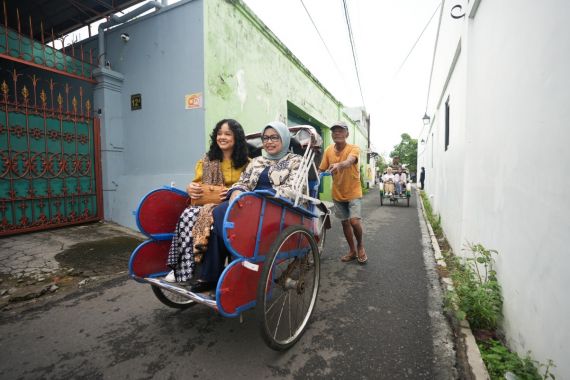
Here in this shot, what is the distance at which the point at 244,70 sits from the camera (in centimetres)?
559

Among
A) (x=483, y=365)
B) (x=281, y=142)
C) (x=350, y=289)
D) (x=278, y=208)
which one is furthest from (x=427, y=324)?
(x=281, y=142)

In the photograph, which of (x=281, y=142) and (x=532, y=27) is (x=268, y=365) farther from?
(x=532, y=27)

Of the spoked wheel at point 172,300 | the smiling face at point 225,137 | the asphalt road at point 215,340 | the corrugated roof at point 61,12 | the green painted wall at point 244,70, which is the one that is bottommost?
the asphalt road at point 215,340

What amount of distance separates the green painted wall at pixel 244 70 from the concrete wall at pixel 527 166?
12.3 ft

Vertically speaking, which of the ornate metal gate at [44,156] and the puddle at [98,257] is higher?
the ornate metal gate at [44,156]

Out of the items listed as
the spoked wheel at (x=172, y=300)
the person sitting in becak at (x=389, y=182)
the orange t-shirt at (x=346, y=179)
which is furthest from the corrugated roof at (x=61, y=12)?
the person sitting in becak at (x=389, y=182)

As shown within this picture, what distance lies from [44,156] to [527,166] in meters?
5.97

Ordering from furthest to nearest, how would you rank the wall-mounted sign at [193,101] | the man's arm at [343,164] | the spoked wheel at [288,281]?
the wall-mounted sign at [193,101] < the man's arm at [343,164] < the spoked wheel at [288,281]

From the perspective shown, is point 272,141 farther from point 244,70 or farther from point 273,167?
point 244,70

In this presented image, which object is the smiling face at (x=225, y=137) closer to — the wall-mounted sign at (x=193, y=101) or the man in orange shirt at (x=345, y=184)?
the man in orange shirt at (x=345, y=184)

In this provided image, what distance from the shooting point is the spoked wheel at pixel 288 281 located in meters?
1.80

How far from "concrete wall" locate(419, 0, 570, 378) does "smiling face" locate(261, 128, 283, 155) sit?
1.83 metres

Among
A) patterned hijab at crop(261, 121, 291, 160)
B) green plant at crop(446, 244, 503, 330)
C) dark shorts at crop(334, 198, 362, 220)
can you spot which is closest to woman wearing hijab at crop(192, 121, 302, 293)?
patterned hijab at crop(261, 121, 291, 160)

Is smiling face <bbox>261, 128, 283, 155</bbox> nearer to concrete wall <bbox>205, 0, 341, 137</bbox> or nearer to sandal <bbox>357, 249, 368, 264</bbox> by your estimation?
sandal <bbox>357, 249, 368, 264</bbox>
